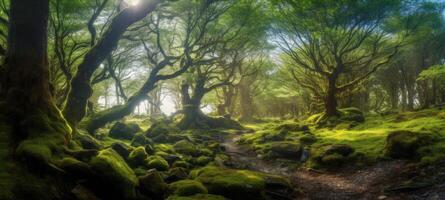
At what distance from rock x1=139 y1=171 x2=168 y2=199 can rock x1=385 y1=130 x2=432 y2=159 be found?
32.7 feet

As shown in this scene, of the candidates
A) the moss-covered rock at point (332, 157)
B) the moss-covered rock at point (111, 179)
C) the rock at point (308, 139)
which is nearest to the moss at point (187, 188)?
the moss-covered rock at point (111, 179)

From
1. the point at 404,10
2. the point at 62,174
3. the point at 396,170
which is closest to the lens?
the point at 62,174

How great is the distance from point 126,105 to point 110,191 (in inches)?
441

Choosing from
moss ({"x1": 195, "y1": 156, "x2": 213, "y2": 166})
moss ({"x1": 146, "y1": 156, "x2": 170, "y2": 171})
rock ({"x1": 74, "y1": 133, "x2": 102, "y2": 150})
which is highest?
rock ({"x1": 74, "y1": 133, "x2": 102, "y2": 150})

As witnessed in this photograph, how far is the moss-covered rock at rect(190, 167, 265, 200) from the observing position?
11.3 meters

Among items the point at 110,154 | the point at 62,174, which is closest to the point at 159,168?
the point at 110,154

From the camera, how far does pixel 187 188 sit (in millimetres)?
10922

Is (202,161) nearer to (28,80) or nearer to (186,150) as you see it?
(186,150)

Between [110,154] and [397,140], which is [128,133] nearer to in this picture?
[110,154]

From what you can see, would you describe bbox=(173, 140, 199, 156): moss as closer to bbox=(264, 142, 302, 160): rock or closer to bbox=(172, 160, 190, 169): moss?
bbox=(172, 160, 190, 169): moss

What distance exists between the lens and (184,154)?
60.1 feet

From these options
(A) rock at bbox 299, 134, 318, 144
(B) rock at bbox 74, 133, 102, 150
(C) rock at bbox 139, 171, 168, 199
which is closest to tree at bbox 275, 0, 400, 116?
(A) rock at bbox 299, 134, 318, 144

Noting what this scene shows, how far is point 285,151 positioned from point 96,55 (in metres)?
11.0

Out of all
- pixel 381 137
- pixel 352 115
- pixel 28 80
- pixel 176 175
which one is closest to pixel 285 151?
pixel 381 137
